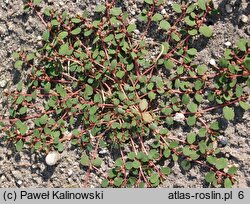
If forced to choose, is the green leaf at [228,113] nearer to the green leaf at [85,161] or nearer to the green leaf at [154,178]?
the green leaf at [154,178]

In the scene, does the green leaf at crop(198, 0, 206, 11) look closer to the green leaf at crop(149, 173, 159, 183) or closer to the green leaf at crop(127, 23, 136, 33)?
the green leaf at crop(127, 23, 136, 33)

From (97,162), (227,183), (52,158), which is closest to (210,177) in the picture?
(227,183)

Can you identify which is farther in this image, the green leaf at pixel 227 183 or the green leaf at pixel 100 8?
the green leaf at pixel 100 8

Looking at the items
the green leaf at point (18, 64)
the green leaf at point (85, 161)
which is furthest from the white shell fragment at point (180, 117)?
the green leaf at point (18, 64)

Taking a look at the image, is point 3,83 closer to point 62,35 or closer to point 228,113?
point 62,35

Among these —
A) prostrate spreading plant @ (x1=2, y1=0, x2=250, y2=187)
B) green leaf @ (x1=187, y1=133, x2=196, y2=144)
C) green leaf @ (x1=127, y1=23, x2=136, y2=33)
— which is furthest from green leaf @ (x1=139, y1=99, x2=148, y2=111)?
green leaf @ (x1=127, y1=23, x2=136, y2=33)

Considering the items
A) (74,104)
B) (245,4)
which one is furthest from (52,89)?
(245,4)
